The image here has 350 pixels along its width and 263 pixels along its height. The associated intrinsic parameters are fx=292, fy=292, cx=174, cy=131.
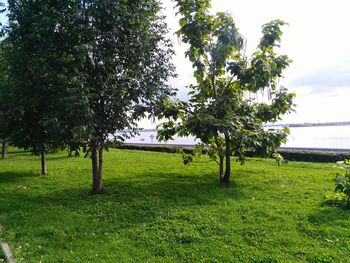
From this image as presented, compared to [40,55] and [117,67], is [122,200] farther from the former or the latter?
[40,55]

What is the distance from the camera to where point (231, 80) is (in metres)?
6.38

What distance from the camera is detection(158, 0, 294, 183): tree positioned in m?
5.56

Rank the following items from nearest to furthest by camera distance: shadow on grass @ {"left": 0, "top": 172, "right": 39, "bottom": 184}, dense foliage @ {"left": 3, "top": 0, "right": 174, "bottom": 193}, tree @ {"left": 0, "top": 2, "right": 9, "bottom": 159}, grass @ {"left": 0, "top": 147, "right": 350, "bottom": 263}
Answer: grass @ {"left": 0, "top": 147, "right": 350, "bottom": 263}, dense foliage @ {"left": 3, "top": 0, "right": 174, "bottom": 193}, tree @ {"left": 0, "top": 2, "right": 9, "bottom": 159}, shadow on grass @ {"left": 0, "top": 172, "right": 39, "bottom": 184}

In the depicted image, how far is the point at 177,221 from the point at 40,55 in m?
3.44

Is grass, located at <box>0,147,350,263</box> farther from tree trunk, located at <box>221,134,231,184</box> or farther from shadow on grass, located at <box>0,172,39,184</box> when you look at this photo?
shadow on grass, located at <box>0,172,39,184</box>

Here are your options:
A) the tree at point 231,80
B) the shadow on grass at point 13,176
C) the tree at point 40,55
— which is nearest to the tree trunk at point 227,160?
the tree at point 231,80

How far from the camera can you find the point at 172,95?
5.66 meters

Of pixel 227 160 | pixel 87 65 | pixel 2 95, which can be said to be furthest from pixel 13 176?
pixel 227 160

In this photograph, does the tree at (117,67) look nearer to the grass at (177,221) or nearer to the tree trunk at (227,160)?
the grass at (177,221)

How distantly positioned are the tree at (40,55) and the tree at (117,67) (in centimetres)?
31

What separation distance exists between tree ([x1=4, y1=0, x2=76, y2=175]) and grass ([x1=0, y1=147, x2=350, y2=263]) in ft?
4.56

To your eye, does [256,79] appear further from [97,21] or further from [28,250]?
[28,250]

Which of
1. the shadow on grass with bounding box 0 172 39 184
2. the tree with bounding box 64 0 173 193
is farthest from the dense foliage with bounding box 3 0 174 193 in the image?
the shadow on grass with bounding box 0 172 39 184

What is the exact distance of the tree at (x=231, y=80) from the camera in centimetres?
556
